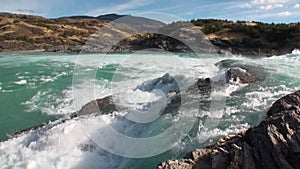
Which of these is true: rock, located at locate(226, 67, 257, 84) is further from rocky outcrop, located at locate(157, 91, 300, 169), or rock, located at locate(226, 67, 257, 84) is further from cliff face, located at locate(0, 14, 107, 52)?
cliff face, located at locate(0, 14, 107, 52)

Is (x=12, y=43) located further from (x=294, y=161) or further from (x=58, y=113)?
(x=294, y=161)

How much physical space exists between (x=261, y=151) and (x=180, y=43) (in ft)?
153

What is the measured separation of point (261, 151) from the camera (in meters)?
8.16

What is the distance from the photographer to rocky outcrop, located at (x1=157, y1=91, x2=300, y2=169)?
7.79 metres

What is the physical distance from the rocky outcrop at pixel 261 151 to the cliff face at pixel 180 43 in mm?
23255

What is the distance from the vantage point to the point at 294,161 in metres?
7.66

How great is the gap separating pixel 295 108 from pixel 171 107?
688 cm

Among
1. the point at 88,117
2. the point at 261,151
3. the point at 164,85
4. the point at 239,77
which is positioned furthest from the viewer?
the point at 164,85

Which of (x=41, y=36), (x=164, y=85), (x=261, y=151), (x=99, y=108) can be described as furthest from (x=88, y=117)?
(x=41, y=36)

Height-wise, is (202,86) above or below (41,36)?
below

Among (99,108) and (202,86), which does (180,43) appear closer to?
(202,86)

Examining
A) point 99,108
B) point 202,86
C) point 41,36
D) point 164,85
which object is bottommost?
point 99,108

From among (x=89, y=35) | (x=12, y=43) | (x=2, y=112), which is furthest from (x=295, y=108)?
(x=89, y=35)

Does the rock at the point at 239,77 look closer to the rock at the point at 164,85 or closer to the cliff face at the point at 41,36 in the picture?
the rock at the point at 164,85
